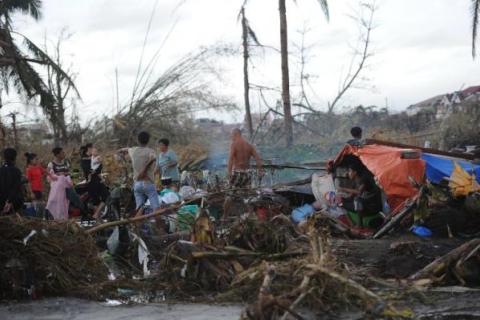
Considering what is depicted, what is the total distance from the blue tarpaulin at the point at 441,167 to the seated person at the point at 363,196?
962mm

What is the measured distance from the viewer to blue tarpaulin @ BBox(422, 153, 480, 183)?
10.2 m

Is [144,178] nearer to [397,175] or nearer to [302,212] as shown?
[302,212]

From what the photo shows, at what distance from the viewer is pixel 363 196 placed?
35.7 feet

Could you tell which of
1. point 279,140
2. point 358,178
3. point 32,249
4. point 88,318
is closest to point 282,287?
point 88,318

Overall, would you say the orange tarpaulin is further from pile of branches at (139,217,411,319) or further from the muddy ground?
the muddy ground

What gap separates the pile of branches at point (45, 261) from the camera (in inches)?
262

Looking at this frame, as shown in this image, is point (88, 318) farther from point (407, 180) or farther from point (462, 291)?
point (407, 180)

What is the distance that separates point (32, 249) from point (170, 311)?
1650 mm

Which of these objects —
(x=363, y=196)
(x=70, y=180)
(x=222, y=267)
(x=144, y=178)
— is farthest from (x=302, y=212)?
(x=222, y=267)

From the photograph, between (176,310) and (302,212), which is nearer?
(176,310)

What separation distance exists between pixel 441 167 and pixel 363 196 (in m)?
1.28

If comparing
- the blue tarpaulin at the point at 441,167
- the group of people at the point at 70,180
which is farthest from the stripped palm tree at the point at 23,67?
the blue tarpaulin at the point at 441,167

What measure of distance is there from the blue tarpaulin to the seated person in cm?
96

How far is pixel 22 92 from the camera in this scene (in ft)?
62.2
